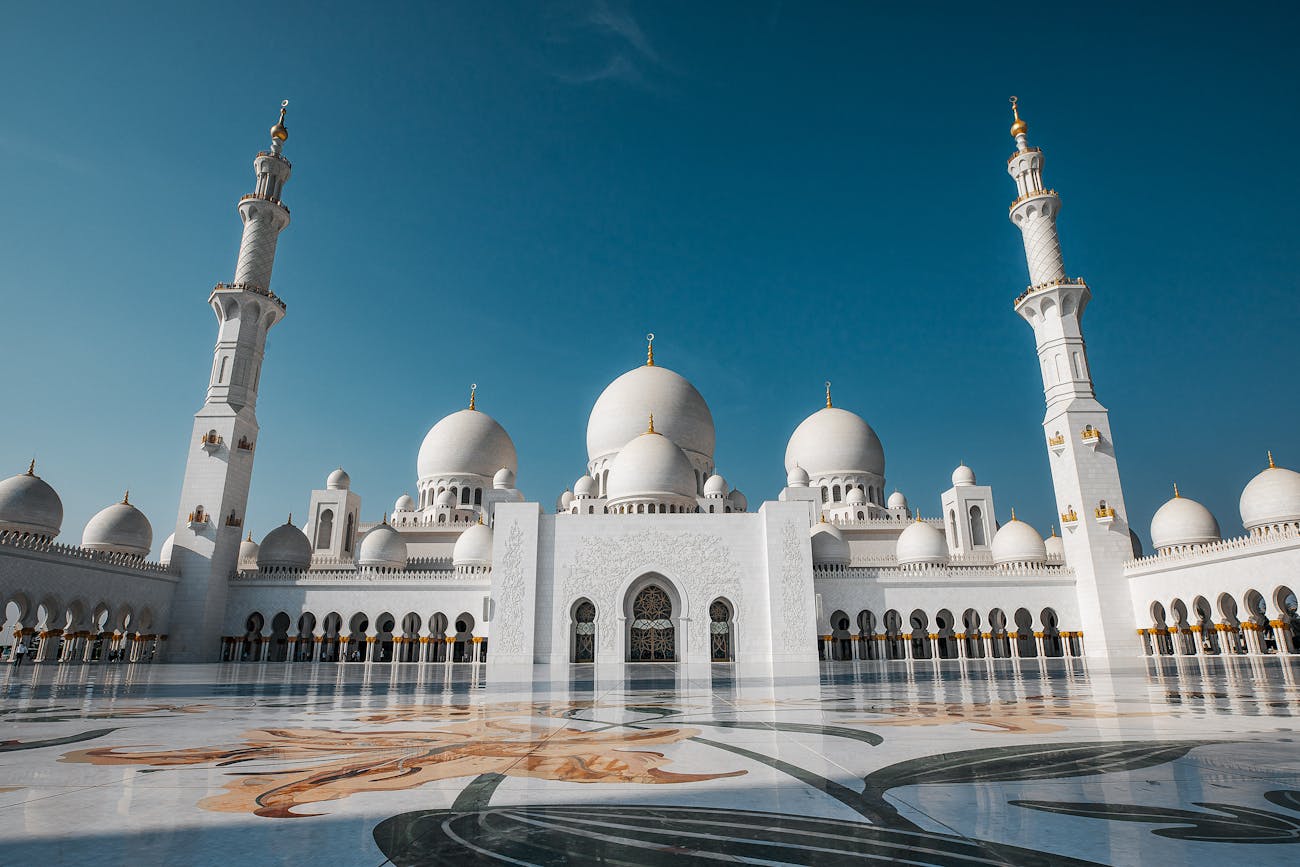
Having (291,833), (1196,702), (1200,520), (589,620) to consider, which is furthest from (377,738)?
(1200,520)

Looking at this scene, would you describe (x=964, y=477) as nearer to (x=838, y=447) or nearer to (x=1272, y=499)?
(x=838, y=447)

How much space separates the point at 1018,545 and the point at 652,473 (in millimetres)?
13171

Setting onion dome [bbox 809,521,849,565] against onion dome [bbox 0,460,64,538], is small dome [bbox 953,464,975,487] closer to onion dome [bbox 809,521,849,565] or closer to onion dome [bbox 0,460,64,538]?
onion dome [bbox 809,521,849,565]

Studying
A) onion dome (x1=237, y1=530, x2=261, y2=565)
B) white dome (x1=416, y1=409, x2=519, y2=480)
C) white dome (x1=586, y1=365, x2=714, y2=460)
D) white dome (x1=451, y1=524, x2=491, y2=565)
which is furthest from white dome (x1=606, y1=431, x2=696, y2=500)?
onion dome (x1=237, y1=530, x2=261, y2=565)

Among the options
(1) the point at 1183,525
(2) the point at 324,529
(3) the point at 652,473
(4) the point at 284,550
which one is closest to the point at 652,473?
(3) the point at 652,473

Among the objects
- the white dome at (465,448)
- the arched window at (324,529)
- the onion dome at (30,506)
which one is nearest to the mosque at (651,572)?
the onion dome at (30,506)

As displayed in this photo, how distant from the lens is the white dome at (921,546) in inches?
987

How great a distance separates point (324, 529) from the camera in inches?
1176

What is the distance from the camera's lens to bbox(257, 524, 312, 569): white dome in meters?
24.5

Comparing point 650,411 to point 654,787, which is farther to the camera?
point 650,411

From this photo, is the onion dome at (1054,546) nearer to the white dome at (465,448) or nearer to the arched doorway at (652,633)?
the arched doorway at (652,633)

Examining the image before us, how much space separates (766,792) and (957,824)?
2.25ft

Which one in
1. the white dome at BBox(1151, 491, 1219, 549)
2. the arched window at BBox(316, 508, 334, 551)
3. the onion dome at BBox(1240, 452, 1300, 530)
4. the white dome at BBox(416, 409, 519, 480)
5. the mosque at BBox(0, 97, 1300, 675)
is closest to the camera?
the mosque at BBox(0, 97, 1300, 675)

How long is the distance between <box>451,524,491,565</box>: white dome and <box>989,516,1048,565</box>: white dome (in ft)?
59.3
